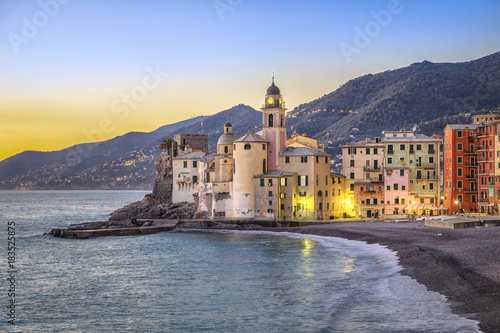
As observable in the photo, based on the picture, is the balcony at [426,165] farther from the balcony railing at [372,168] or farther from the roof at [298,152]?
the roof at [298,152]

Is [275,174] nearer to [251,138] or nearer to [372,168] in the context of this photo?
[251,138]

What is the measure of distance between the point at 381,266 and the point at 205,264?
15.8 m

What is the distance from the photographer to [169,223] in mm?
88438

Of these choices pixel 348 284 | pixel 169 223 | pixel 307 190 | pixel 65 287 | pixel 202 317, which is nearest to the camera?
pixel 202 317

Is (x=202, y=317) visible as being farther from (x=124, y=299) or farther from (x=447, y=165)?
(x=447, y=165)

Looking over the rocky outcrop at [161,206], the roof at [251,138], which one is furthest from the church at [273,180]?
the rocky outcrop at [161,206]

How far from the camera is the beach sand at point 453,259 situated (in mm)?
30234

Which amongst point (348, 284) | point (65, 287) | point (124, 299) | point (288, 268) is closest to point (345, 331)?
point (348, 284)

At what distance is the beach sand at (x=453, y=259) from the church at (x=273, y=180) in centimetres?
1056

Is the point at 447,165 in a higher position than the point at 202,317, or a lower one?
higher

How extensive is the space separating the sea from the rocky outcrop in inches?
1260

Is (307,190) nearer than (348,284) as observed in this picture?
No

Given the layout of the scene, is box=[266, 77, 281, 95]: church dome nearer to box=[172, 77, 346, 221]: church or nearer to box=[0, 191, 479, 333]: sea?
box=[172, 77, 346, 221]: church

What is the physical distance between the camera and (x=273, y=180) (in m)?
79.8
